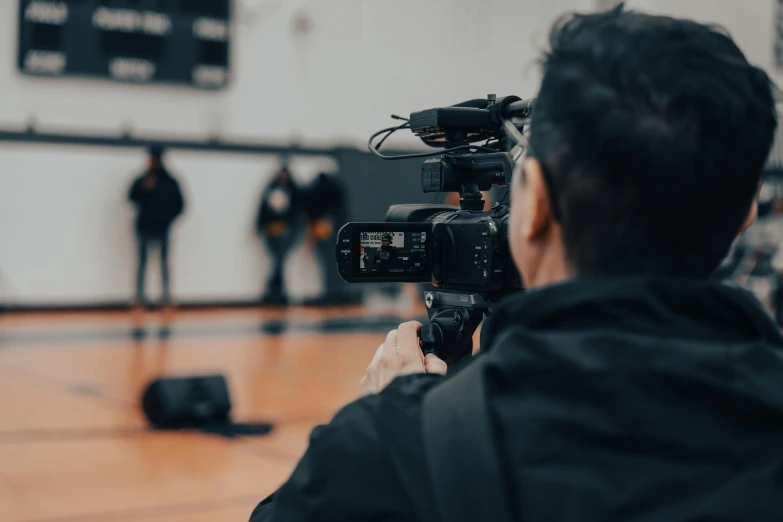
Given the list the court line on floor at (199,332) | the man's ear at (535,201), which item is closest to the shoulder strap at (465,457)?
the man's ear at (535,201)

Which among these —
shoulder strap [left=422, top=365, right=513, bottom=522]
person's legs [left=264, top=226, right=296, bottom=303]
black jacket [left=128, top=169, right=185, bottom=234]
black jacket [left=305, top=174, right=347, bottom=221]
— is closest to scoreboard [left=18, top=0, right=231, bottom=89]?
black jacket [left=128, top=169, right=185, bottom=234]

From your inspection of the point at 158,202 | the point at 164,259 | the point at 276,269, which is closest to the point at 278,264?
the point at 276,269

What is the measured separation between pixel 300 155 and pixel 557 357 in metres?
11.8

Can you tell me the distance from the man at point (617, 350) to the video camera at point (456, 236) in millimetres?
631

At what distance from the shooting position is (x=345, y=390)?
20.8 ft

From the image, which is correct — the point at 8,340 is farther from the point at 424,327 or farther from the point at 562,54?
the point at 562,54

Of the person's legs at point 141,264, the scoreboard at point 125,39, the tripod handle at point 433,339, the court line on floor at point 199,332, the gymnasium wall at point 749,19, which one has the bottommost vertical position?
the court line on floor at point 199,332

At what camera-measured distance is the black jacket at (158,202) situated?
10859 mm

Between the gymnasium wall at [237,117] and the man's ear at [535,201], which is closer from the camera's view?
the man's ear at [535,201]

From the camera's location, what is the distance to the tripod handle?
5.38ft

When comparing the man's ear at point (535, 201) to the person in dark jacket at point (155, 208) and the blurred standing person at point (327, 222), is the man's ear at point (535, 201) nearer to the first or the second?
the person in dark jacket at point (155, 208)

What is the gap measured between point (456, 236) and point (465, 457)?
873mm

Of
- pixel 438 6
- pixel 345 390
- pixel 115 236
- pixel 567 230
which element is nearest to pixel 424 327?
pixel 567 230

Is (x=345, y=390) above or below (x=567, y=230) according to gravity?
below
